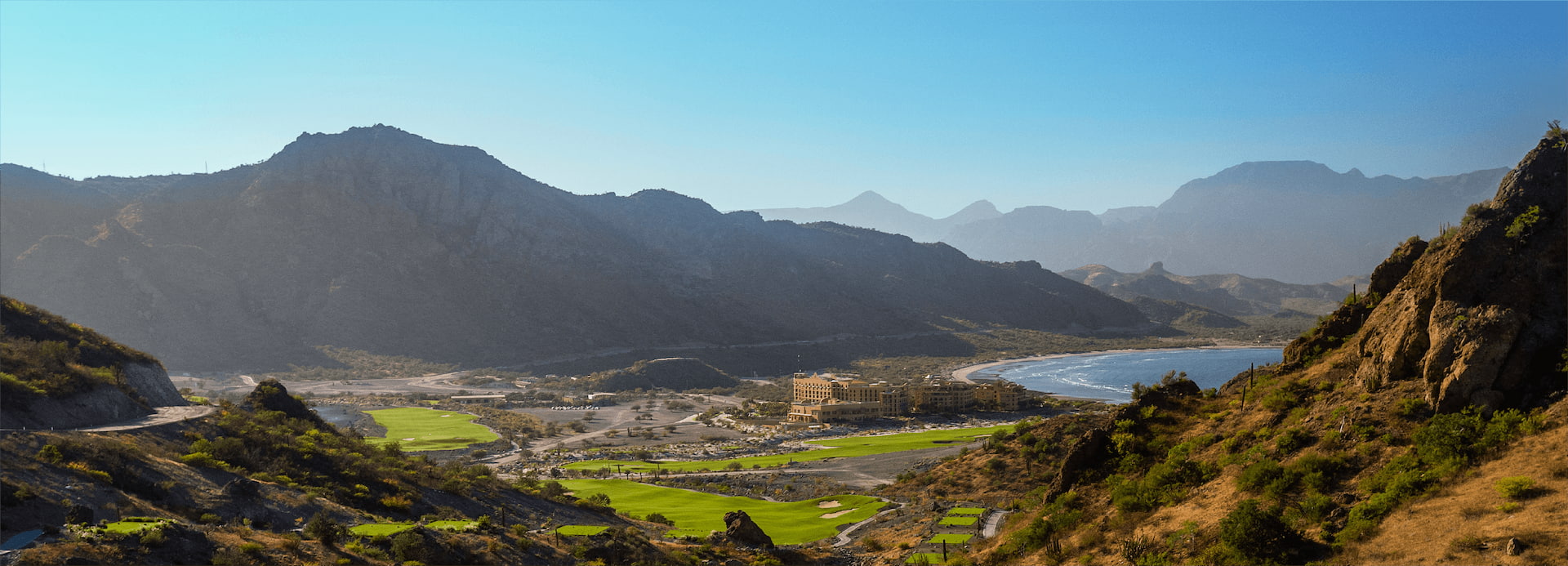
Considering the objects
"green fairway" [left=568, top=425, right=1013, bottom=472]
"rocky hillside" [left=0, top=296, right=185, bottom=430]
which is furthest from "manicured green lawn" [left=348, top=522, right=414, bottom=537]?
"green fairway" [left=568, top=425, right=1013, bottom=472]

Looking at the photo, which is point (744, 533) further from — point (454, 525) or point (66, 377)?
point (66, 377)

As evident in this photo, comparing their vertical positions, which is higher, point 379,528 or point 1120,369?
point 379,528

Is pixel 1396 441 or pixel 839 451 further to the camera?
pixel 839 451

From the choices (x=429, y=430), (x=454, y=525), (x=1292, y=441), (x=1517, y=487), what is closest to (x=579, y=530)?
(x=454, y=525)

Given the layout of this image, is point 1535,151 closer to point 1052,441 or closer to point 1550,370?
point 1550,370

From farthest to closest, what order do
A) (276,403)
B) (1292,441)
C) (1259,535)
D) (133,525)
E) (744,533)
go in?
(276,403), (744,533), (133,525), (1292,441), (1259,535)

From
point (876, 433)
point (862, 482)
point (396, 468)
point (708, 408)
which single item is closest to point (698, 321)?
point (708, 408)
